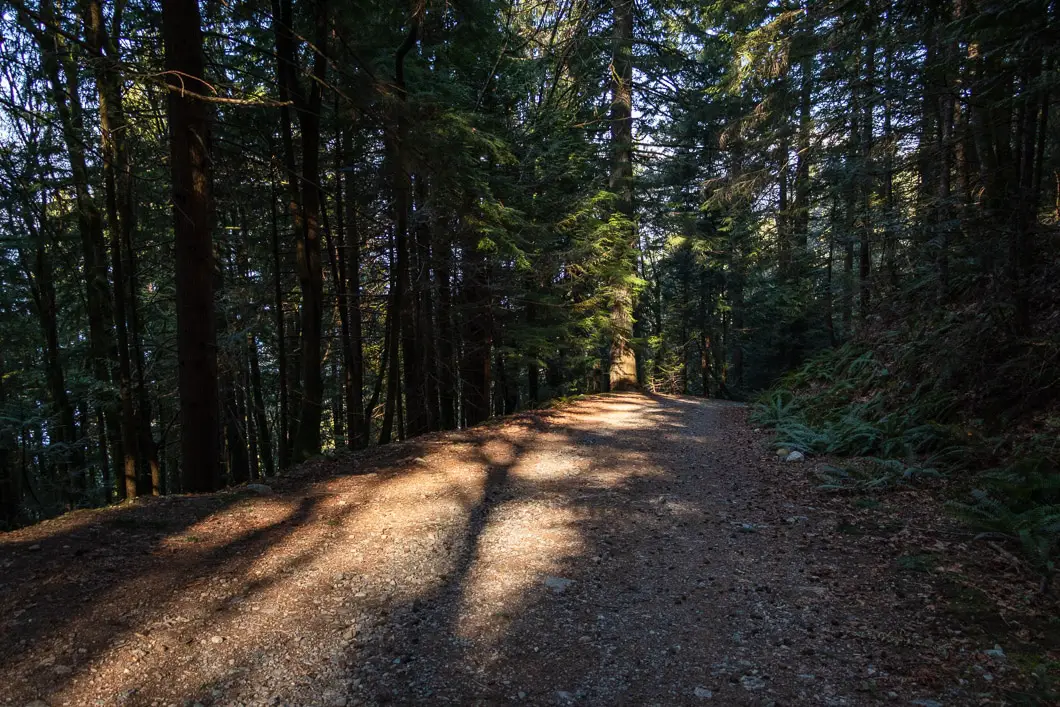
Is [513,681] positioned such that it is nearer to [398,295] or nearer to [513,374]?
[398,295]

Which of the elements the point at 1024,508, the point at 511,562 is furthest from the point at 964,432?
the point at 511,562

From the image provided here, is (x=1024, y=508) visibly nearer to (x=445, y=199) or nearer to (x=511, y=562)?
(x=511, y=562)

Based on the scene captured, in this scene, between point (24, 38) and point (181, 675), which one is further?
point (24, 38)

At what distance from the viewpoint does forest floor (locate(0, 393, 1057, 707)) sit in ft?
8.54

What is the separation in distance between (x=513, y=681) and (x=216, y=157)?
27.2 feet

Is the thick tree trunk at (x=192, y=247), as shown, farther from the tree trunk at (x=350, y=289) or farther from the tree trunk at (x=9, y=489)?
the tree trunk at (x=9, y=489)

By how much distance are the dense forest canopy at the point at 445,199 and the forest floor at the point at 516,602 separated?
224 centimetres

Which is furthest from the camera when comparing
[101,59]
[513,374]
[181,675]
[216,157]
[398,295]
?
[513,374]

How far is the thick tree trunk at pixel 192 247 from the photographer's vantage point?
562 cm

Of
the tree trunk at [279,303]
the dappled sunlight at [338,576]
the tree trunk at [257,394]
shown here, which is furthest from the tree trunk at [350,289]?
the dappled sunlight at [338,576]

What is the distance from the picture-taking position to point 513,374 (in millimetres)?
16875

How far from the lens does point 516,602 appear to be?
3479mm

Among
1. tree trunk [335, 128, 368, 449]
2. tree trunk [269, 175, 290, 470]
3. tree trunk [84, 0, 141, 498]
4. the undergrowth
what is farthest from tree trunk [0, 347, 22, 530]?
the undergrowth

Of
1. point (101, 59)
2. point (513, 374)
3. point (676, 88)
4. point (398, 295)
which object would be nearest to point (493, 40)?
point (398, 295)
